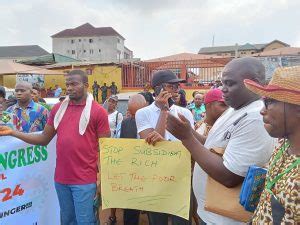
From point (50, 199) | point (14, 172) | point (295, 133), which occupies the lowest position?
point (50, 199)

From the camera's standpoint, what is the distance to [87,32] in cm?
9388

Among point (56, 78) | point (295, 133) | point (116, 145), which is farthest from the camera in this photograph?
point (56, 78)

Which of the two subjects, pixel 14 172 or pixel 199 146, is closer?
pixel 199 146

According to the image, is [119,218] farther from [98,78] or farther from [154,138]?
[98,78]

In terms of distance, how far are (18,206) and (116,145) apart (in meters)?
1.25

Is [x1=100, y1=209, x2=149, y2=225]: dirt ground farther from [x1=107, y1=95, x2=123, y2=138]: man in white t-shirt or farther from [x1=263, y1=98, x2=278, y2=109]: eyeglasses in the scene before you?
[x1=263, y1=98, x2=278, y2=109]: eyeglasses

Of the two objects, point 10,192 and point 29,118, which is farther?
point 29,118

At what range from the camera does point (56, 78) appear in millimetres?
22047

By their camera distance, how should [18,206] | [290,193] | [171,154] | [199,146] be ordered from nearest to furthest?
[290,193] < [199,146] < [171,154] < [18,206]

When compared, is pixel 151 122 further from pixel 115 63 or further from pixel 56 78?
pixel 56 78

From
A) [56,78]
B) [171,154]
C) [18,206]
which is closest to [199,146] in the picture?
[171,154]

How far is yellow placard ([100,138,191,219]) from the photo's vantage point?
3.16 meters

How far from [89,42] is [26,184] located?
91.7 meters

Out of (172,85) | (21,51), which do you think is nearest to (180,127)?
(172,85)
